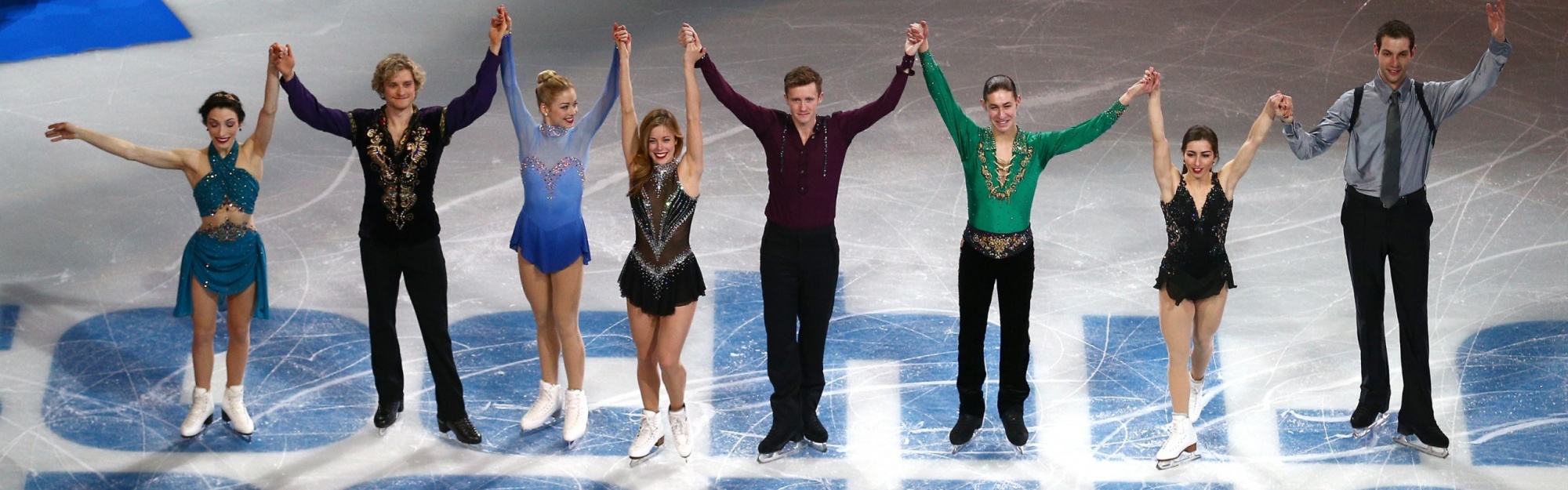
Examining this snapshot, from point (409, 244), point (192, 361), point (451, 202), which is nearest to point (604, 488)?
point (409, 244)

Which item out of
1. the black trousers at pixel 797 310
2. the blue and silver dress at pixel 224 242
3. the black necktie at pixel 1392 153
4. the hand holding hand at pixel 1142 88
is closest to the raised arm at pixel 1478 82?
the black necktie at pixel 1392 153

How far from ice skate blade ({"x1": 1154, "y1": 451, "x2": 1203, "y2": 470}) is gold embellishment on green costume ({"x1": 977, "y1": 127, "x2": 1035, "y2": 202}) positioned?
1119 millimetres

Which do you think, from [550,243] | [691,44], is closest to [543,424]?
[550,243]

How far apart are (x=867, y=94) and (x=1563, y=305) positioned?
3329 millimetres

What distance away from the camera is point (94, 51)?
9328mm

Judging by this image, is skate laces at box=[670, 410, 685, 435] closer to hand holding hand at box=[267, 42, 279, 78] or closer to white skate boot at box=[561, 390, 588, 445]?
white skate boot at box=[561, 390, 588, 445]

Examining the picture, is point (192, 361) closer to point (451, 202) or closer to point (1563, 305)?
point (451, 202)

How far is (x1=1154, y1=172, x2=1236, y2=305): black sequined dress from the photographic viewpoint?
6066 mm

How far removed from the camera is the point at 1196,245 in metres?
6.09

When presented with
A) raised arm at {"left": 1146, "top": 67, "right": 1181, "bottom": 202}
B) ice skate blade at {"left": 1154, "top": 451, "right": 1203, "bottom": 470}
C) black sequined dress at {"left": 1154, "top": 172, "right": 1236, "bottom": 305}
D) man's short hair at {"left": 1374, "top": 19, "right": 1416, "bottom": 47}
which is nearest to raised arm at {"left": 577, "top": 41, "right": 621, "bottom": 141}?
raised arm at {"left": 1146, "top": 67, "right": 1181, "bottom": 202}

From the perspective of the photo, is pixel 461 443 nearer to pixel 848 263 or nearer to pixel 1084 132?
pixel 848 263

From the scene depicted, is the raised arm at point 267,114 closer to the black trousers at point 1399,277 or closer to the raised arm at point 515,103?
the raised arm at point 515,103

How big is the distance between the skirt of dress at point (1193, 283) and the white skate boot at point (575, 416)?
2103mm

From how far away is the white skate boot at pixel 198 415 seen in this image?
6.45 metres
